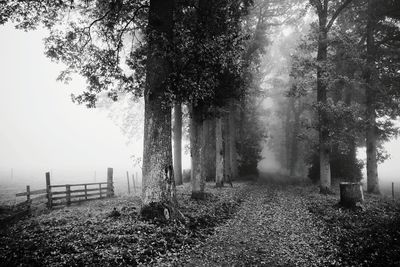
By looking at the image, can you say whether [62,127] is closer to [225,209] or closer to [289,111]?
[289,111]

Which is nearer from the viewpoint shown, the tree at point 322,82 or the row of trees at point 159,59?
the row of trees at point 159,59

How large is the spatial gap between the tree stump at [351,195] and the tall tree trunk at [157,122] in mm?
8446

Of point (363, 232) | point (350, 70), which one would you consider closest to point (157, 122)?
point (363, 232)

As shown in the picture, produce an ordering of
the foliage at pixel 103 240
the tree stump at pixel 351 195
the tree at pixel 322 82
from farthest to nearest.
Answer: the tree at pixel 322 82, the tree stump at pixel 351 195, the foliage at pixel 103 240

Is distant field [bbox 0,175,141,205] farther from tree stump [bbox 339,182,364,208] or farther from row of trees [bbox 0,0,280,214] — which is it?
tree stump [bbox 339,182,364,208]

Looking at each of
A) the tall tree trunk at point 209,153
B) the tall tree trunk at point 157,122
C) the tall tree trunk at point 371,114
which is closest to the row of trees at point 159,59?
the tall tree trunk at point 157,122

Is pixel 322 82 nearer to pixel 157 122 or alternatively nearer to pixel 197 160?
pixel 197 160

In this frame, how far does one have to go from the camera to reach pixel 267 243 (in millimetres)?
8297

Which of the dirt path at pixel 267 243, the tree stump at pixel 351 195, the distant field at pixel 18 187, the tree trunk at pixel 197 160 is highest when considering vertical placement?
the tree trunk at pixel 197 160

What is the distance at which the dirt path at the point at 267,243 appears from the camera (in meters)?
6.98

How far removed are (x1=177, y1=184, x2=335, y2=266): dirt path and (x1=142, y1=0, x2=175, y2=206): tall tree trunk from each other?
2.62 meters

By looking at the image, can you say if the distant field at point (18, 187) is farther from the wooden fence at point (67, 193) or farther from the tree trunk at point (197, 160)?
the tree trunk at point (197, 160)

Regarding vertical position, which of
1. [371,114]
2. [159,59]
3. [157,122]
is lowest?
[157,122]

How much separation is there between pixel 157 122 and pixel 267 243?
555 cm
